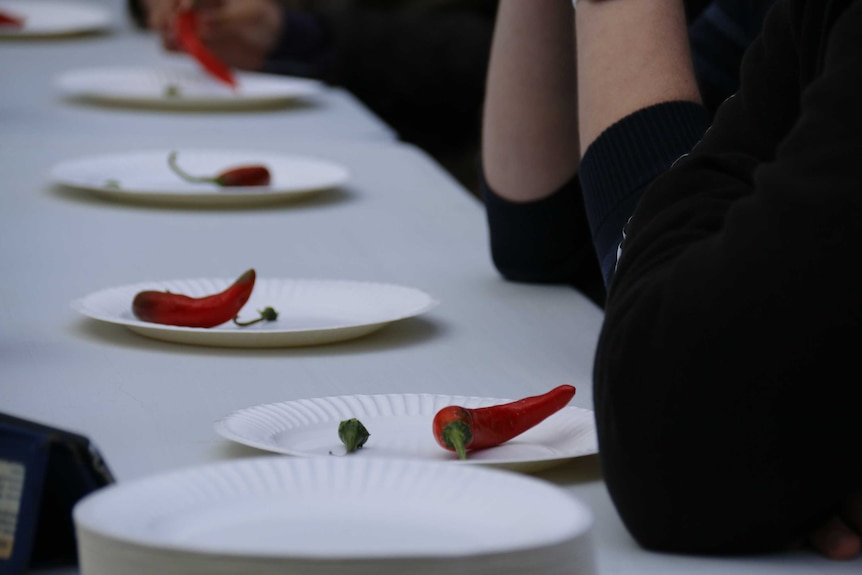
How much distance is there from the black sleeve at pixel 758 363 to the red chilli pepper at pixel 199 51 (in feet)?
4.81

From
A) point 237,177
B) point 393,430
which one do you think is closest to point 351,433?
point 393,430

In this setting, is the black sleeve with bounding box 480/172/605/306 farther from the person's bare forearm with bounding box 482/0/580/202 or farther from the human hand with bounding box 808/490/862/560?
the human hand with bounding box 808/490/862/560

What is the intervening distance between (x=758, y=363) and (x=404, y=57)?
231 centimetres

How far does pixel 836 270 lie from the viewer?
531 millimetres

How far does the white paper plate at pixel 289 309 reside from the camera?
34.0 inches

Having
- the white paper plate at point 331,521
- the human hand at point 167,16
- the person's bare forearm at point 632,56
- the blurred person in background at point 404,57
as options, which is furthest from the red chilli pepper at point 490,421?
the blurred person in background at point 404,57

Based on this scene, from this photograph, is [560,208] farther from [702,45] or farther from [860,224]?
[860,224]

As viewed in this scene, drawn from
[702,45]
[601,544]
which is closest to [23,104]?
[702,45]

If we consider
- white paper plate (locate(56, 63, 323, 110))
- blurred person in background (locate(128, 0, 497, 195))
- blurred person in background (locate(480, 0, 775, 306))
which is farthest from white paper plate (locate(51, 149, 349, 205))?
blurred person in background (locate(128, 0, 497, 195))

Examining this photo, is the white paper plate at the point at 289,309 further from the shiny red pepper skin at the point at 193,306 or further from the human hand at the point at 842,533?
the human hand at the point at 842,533

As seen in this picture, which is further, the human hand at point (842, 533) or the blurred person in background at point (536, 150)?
the blurred person in background at point (536, 150)

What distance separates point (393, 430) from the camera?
0.70 meters

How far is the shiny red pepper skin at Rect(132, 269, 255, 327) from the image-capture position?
0.89m

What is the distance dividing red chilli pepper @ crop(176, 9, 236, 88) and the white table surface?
9.0 inches
